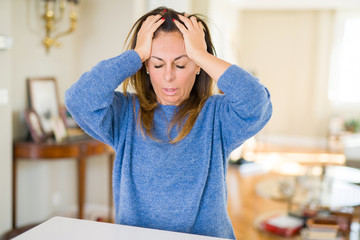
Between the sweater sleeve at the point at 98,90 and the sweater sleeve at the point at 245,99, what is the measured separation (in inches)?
9.7

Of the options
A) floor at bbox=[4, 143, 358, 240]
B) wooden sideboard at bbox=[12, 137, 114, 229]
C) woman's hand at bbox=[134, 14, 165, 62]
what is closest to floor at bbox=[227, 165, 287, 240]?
floor at bbox=[4, 143, 358, 240]

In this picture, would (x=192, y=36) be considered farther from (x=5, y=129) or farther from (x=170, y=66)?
(x=5, y=129)

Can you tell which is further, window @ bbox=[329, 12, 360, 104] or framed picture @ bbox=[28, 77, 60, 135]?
window @ bbox=[329, 12, 360, 104]

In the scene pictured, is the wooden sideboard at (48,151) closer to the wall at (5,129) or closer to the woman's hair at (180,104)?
the wall at (5,129)

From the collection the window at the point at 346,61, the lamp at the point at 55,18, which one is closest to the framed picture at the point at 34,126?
the lamp at the point at 55,18

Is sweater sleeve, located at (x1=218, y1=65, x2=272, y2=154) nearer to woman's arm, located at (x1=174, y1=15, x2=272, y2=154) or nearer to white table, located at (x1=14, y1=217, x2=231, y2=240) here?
woman's arm, located at (x1=174, y1=15, x2=272, y2=154)

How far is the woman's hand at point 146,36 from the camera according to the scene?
41.4 inches

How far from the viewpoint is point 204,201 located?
1.09 m

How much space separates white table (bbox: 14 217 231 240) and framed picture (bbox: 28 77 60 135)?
7.06ft

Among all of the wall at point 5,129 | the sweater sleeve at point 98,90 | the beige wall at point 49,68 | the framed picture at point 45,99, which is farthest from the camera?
the framed picture at point 45,99

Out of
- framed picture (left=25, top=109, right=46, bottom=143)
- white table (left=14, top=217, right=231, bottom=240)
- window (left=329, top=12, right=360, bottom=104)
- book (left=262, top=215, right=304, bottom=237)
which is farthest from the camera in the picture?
window (left=329, top=12, right=360, bottom=104)

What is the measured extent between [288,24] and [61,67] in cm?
517

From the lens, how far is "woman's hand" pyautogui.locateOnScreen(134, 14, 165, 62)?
1.05 metres

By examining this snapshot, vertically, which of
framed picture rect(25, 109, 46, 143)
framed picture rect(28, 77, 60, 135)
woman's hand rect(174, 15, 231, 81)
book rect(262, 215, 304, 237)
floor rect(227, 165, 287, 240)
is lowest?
floor rect(227, 165, 287, 240)
